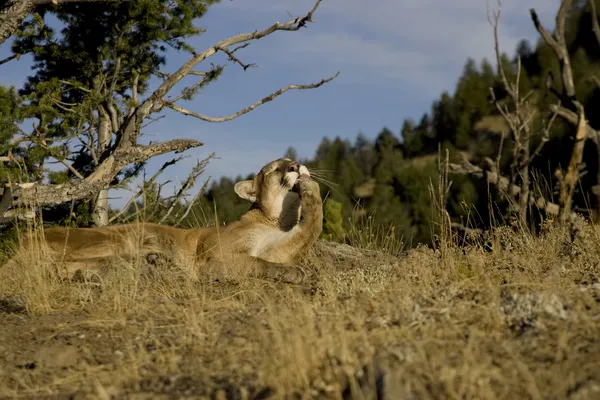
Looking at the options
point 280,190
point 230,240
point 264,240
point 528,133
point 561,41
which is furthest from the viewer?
point 561,41

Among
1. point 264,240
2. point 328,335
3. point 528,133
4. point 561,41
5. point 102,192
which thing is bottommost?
point 328,335

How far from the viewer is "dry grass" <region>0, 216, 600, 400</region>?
2.99 meters

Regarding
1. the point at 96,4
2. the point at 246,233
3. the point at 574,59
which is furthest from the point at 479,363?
the point at 574,59

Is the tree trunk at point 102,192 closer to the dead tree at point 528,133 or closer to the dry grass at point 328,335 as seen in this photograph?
the dry grass at point 328,335

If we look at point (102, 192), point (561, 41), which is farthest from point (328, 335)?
point (561, 41)

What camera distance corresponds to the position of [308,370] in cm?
310

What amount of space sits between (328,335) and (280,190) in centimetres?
481

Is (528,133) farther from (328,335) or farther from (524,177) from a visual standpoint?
(328,335)

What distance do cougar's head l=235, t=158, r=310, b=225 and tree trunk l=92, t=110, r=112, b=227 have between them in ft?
13.5

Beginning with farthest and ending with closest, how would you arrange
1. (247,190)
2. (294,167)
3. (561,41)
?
(561,41) → (247,190) → (294,167)

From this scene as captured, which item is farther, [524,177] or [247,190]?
[524,177]

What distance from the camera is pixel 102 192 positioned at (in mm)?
11742

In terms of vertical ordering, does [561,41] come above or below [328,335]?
above

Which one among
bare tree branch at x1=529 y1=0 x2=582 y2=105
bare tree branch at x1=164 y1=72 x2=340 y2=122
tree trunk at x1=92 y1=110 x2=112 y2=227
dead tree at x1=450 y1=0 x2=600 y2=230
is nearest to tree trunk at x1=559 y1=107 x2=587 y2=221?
dead tree at x1=450 y1=0 x2=600 y2=230
